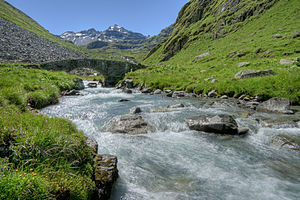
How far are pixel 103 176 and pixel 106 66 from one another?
144 ft

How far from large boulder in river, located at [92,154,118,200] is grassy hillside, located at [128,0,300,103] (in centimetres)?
1703

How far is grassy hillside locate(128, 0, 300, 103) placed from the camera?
59.8ft

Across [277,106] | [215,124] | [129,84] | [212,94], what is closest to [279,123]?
[277,106]

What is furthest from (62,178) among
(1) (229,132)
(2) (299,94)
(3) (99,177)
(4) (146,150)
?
(2) (299,94)

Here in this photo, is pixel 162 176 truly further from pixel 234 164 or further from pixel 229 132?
pixel 229 132

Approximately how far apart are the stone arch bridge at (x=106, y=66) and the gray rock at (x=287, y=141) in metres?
41.6

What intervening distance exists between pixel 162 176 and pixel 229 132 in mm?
5941

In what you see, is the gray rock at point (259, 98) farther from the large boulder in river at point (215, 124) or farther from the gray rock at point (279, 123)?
the large boulder in river at point (215, 124)

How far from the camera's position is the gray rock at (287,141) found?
7.90 m

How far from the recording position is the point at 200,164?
22.1ft

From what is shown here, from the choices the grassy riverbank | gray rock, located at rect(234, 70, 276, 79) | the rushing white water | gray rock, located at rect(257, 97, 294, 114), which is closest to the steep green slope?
gray rock, located at rect(234, 70, 276, 79)

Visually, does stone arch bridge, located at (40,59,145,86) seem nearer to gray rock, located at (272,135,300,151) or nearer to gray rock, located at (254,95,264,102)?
gray rock, located at (254,95,264,102)

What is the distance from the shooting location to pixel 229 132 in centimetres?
988

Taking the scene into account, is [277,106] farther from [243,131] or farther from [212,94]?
[212,94]
